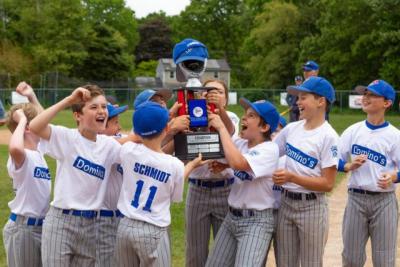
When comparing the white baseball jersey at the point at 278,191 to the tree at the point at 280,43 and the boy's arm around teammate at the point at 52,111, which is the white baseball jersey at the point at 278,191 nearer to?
the boy's arm around teammate at the point at 52,111

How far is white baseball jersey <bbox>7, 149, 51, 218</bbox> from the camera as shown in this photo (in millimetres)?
4645

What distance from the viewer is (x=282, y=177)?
4.53 meters

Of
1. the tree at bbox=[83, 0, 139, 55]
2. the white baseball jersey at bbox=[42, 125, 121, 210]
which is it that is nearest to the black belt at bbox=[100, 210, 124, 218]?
the white baseball jersey at bbox=[42, 125, 121, 210]

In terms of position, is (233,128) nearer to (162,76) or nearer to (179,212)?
(179,212)

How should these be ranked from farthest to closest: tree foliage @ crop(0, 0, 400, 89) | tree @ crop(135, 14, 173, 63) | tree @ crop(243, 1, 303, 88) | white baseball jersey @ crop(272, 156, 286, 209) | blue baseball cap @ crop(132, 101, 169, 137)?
tree @ crop(135, 14, 173, 63)
tree @ crop(243, 1, 303, 88)
tree foliage @ crop(0, 0, 400, 89)
white baseball jersey @ crop(272, 156, 286, 209)
blue baseball cap @ crop(132, 101, 169, 137)

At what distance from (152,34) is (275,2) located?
1607 inches

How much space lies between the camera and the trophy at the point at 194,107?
181 inches

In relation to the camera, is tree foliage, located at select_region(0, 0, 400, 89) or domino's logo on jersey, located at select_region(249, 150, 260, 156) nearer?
domino's logo on jersey, located at select_region(249, 150, 260, 156)

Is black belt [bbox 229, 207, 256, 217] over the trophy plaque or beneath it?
beneath

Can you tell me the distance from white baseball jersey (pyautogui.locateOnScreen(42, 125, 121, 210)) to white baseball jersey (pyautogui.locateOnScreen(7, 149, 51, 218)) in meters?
0.29

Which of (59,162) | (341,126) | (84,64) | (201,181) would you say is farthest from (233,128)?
(84,64)

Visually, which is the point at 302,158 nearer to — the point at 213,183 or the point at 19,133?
the point at 213,183

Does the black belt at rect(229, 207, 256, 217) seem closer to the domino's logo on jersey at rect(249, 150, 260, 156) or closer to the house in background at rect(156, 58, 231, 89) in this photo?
the domino's logo on jersey at rect(249, 150, 260, 156)

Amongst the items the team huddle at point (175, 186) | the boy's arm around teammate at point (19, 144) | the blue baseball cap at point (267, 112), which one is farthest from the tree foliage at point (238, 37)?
the boy's arm around teammate at point (19, 144)
